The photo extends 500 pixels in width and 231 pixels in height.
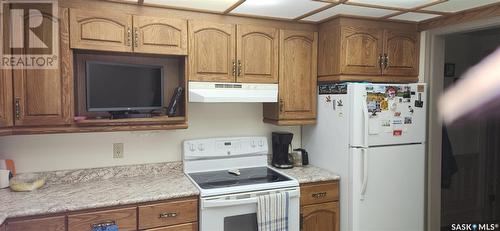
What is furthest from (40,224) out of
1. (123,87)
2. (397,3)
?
(397,3)

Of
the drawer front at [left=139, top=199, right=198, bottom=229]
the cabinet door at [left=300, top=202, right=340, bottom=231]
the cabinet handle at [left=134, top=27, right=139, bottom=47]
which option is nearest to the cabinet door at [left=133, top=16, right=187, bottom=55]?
the cabinet handle at [left=134, top=27, right=139, bottom=47]

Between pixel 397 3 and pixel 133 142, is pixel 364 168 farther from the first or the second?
pixel 133 142

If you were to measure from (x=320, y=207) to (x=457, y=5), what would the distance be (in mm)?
1721

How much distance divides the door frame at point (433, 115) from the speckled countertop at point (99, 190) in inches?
78.2

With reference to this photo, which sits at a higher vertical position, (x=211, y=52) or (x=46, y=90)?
Answer: (x=211, y=52)

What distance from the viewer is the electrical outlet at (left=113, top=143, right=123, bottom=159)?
8.57ft

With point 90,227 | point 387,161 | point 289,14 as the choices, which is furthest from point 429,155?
point 90,227

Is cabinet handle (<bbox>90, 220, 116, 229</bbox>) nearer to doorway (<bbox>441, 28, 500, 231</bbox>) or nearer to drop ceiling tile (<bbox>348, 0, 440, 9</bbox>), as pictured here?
drop ceiling tile (<bbox>348, 0, 440, 9</bbox>)

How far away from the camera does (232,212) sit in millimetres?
2371

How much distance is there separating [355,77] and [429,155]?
3.14 feet

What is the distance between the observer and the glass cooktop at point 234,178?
249 centimetres

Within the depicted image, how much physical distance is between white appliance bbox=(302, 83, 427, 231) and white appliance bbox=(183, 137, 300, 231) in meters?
0.46

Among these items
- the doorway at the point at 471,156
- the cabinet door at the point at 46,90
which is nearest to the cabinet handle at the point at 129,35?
the cabinet door at the point at 46,90

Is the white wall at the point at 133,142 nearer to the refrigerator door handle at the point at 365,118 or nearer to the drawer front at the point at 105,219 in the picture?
the drawer front at the point at 105,219
